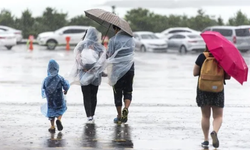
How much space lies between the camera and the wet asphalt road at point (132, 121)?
8859 mm

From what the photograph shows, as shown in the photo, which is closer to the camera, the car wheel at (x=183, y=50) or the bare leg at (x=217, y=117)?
the bare leg at (x=217, y=117)

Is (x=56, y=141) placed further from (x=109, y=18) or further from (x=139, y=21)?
(x=139, y=21)

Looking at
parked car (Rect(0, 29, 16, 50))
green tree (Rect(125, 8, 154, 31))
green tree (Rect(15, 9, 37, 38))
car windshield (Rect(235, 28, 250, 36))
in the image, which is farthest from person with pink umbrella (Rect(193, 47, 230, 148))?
green tree (Rect(15, 9, 37, 38))

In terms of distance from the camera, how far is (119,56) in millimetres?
10734

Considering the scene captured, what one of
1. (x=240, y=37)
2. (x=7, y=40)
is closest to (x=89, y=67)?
(x=7, y=40)

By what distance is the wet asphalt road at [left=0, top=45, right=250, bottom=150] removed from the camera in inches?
349

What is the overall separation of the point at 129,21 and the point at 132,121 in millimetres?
42531

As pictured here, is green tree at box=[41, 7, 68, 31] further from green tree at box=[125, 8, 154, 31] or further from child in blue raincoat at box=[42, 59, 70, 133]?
child in blue raincoat at box=[42, 59, 70, 133]

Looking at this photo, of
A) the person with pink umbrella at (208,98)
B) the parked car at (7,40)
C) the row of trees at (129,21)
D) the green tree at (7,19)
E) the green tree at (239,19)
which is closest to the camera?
the person with pink umbrella at (208,98)

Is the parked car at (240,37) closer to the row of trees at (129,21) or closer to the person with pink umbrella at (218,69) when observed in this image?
the row of trees at (129,21)

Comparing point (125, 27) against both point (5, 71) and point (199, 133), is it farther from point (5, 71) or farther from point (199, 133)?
point (5, 71)

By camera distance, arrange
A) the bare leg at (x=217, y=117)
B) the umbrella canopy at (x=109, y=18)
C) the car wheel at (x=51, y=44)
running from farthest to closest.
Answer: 1. the car wheel at (x=51, y=44)
2. the umbrella canopy at (x=109, y=18)
3. the bare leg at (x=217, y=117)

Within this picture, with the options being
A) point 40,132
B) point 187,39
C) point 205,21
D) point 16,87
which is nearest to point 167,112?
point 40,132

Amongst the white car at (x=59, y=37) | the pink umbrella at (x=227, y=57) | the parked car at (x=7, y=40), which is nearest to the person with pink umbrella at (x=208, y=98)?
the pink umbrella at (x=227, y=57)
